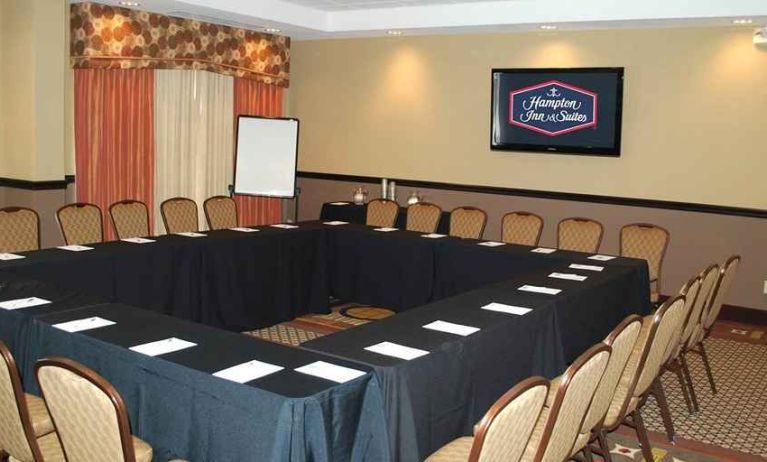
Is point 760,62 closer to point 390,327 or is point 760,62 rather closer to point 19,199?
point 390,327

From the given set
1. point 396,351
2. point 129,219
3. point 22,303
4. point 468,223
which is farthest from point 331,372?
point 468,223

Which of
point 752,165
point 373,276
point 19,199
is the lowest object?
point 373,276

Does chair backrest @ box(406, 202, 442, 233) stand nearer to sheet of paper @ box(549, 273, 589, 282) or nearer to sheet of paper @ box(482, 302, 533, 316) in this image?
sheet of paper @ box(549, 273, 589, 282)

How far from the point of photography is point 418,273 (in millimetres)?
6172

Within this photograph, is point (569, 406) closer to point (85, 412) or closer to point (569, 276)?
point (85, 412)

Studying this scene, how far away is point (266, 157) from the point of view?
29.1 feet

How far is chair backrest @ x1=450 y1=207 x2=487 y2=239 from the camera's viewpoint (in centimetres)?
708

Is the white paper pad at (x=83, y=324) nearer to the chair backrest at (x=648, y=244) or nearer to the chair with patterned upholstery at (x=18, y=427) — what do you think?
the chair with patterned upholstery at (x=18, y=427)

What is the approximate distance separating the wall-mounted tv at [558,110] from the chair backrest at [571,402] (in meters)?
5.25

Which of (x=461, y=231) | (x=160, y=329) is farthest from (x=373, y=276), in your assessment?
(x=160, y=329)

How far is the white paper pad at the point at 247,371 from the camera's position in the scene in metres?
2.74

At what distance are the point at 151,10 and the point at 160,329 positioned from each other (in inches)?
202

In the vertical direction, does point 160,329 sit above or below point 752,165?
below

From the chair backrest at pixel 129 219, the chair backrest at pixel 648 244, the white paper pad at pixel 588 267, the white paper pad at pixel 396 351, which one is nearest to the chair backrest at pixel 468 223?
the chair backrest at pixel 648 244
